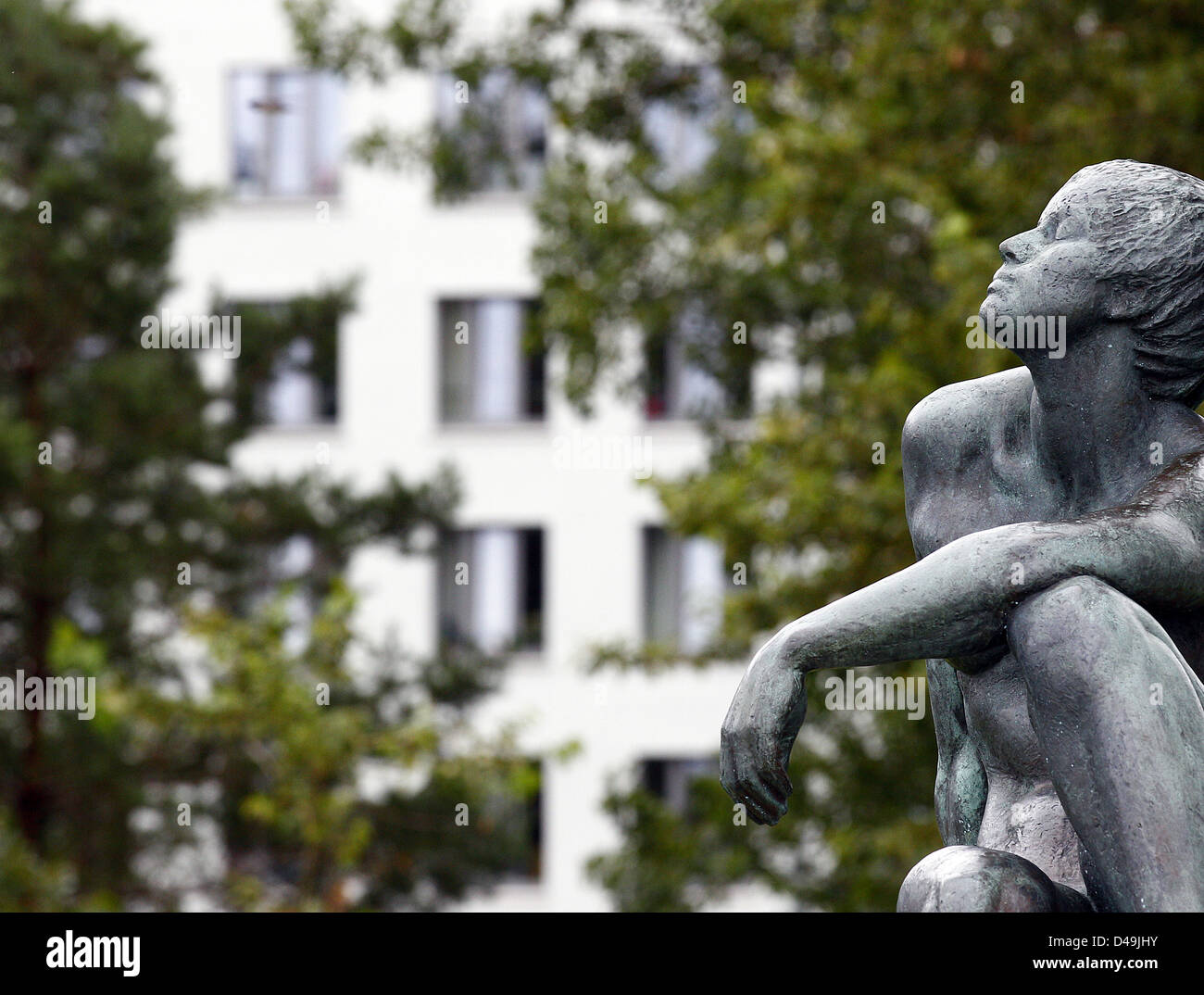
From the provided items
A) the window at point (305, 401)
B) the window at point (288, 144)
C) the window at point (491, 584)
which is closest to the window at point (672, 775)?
the window at point (491, 584)

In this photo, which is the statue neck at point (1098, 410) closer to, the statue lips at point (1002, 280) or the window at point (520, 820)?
the statue lips at point (1002, 280)

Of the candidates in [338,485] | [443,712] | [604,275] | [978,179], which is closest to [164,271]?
[338,485]

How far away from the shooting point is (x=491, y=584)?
85.1 ft

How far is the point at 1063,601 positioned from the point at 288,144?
81.5 feet

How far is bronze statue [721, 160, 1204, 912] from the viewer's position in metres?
3.11

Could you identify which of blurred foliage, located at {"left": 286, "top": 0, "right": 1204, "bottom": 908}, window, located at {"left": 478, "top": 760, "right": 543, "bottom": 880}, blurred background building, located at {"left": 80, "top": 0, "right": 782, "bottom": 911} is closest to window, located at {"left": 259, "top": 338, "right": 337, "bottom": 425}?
blurred background building, located at {"left": 80, "top": 0, "right": 782, "bottom": 911}

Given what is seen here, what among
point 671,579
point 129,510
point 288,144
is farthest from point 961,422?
point 288,144

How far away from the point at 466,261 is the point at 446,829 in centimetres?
944

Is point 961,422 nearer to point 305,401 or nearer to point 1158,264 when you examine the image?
point 1158,264

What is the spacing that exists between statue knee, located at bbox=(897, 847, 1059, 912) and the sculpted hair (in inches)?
35.0

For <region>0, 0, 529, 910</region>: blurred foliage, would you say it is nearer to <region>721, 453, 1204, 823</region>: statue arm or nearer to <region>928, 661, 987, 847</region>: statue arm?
<region>928, 661, 987, 847</region>: statue arm

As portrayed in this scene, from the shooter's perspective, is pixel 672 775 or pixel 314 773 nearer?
pixel 314 773

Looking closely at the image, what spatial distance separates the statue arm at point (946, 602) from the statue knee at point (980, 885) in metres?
0.26

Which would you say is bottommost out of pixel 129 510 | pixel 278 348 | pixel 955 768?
pixel 955 768
